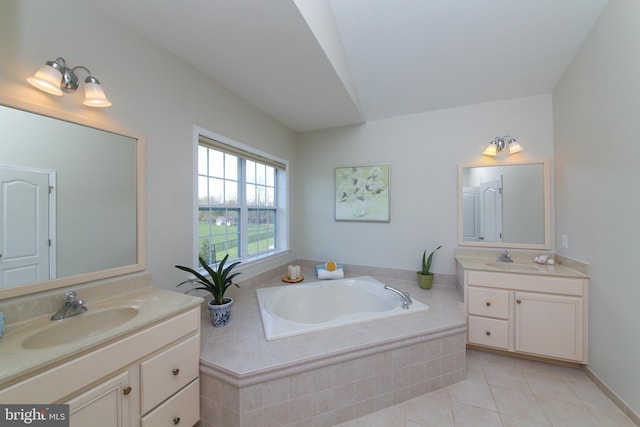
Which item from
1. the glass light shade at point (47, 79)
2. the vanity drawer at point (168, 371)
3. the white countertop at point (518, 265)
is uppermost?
the glass light shade at point (47, 79)

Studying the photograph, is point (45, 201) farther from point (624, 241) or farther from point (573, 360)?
point (573, 360)

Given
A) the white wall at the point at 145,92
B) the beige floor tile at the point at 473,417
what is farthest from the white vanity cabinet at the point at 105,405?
the beige floor tile at the point at 473,417

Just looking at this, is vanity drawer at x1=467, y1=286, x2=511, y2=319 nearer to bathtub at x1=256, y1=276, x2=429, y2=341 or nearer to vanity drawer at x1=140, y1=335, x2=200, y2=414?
bathtub at x1=256, y1=276, x2=429, y2=341

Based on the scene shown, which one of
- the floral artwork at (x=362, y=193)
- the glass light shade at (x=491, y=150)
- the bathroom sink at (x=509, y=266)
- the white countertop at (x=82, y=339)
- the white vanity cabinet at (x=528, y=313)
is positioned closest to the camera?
the white countertop at (x=82, y=339)

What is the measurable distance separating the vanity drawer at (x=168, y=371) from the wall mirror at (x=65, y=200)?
58 cm

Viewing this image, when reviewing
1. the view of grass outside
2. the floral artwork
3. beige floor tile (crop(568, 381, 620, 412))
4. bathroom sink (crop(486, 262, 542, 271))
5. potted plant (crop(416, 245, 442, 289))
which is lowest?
beige floor tile (crop(568, 381, 620, 412))

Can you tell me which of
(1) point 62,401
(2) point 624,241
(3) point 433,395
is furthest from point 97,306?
(2) point 624,241

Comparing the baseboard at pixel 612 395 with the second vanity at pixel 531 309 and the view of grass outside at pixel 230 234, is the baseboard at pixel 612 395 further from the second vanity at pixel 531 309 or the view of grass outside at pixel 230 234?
the view of grass outside at pixel 230 234

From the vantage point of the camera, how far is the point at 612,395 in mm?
1507

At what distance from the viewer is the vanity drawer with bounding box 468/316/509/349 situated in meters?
1.94

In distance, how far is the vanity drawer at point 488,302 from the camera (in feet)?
6.39

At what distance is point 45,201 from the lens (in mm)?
1112

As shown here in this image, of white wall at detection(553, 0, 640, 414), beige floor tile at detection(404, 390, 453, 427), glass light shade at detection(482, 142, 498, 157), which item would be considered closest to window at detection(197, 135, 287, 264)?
beige floor tile at detection(404, 390, 453, 427)

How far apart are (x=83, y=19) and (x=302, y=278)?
8.48 ft
